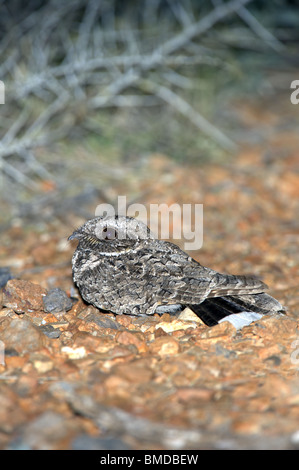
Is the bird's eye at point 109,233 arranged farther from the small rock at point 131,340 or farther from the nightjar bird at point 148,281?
the small rock at point 131,340

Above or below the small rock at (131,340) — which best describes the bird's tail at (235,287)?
above

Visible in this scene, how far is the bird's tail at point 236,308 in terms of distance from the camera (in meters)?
3.21

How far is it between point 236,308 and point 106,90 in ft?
A: 11.2

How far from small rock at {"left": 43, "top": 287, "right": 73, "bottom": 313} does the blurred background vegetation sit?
1.95m

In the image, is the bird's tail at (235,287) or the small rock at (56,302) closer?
the bird's tail at (235,287)

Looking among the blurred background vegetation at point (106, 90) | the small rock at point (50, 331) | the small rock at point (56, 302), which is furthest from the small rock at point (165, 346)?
the blurred background vegetation at point (106, 90)

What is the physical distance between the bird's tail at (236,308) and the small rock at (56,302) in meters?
0.81

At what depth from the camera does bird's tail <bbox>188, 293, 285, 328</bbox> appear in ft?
10.5

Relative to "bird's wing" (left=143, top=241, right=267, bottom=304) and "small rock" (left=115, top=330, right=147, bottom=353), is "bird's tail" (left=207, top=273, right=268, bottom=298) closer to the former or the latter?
"bird's wing" (left=143, top=241, right=267, bottom=304)

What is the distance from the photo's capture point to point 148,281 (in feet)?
11.3

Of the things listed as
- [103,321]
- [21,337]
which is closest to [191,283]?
[103,321]

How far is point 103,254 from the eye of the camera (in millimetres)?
3596

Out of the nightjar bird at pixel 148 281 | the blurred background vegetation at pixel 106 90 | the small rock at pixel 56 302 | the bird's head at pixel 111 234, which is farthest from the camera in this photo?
the blurred background vegetation at pixel 106 90

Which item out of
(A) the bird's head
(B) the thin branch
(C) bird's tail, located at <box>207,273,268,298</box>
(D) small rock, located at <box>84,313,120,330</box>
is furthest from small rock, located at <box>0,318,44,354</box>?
(B) the thin branch
